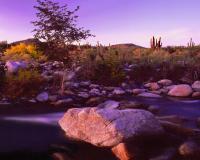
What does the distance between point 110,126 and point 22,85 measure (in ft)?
22.8

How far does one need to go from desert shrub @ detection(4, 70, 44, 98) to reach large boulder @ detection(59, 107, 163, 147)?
5.58 meters

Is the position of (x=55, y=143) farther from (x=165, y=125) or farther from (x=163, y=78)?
(x=163, y=78)

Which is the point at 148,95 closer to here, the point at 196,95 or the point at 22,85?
the point at 196,95

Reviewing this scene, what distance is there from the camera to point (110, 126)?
8.43 metres

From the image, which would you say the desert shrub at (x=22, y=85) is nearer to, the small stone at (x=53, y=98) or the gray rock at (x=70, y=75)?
the small stone at (x=53, y=98)

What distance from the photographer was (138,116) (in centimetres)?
876

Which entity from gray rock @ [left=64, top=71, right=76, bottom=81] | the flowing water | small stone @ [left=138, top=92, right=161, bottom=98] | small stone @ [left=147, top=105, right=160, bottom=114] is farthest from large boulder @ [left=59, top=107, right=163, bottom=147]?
gray rock @ [left=64, top=71, right=76, bottom=81]

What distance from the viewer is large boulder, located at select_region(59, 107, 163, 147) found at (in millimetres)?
8297

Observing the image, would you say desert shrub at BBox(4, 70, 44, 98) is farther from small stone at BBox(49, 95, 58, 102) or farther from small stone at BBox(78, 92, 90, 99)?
small stone at BBox(78, 92, 90, 99)

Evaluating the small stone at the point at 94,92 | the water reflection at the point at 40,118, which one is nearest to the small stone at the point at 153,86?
the small stone at the point at 94,92

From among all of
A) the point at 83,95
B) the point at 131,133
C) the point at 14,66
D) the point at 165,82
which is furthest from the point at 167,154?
the point at 14,66

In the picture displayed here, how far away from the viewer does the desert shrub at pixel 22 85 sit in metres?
14.4

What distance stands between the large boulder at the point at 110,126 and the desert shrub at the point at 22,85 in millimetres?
5576

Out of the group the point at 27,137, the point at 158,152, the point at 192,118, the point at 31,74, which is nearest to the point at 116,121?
the point at 158,152
